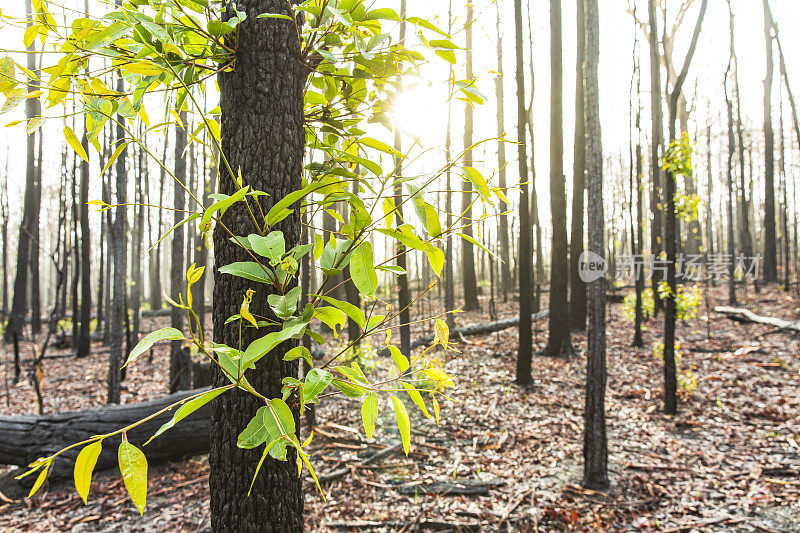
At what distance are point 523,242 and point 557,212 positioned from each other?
89.4 inches

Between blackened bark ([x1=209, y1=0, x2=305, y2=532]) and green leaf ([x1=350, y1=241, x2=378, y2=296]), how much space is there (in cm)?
28

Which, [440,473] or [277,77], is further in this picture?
[440,473]

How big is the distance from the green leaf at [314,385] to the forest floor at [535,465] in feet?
10.7

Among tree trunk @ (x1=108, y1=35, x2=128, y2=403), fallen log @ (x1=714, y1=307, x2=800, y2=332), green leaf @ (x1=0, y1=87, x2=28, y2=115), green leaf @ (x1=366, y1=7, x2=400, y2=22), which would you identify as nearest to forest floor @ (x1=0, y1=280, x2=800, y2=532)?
tree trunk @ (x1=108, y1=35, x2=128, y2=403)

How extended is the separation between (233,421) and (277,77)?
0.84 meters

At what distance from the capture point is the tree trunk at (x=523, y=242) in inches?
245

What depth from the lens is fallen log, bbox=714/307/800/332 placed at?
9.59 m

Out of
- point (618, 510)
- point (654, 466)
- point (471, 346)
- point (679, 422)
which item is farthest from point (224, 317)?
point (471, 346)

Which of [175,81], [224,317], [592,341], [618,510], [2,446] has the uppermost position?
[175,81]

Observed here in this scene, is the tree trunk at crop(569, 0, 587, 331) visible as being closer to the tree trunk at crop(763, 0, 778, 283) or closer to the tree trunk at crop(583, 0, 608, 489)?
the tree trunk at crop(583, 0, 608, 489)

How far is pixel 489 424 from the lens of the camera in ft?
18.1

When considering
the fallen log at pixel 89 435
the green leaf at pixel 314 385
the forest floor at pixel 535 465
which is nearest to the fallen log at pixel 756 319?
the forest floor at pixel 535 465

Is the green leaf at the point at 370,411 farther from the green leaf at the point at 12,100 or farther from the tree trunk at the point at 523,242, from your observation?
the tree trunk at the point at 523,242

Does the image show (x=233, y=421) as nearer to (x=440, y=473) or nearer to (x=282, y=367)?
(x=282, y=367)
